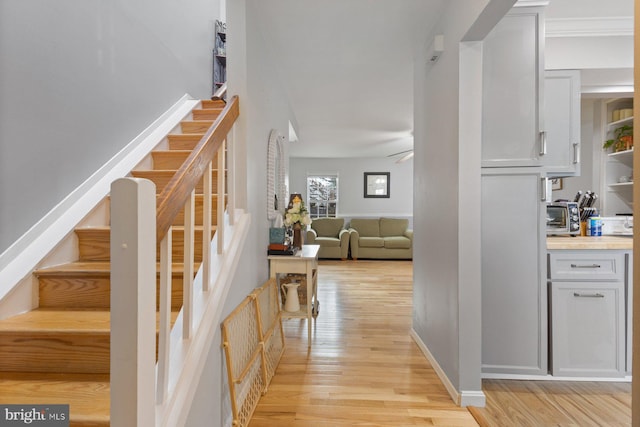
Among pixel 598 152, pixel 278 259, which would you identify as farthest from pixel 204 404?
pixel 598 152

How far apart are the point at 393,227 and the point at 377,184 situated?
1.29 metres

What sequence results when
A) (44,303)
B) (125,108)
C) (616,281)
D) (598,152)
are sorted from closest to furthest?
(44,303) → (616,281) → (125,108) → (598,152)

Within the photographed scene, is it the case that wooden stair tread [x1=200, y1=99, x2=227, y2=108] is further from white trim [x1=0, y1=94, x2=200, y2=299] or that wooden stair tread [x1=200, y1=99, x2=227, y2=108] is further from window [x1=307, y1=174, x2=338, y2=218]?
window [x1=307, y1=174, x2=338, y2=218]

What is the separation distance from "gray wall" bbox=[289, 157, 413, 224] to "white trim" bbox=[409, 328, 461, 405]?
5.39 metres

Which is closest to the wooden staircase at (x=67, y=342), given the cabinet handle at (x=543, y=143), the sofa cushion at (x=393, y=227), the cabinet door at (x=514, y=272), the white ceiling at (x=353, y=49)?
the white ceiling at (x=353, y=49)

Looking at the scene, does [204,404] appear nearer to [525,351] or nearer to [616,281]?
[525,351]

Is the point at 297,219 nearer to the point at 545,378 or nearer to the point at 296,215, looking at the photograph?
the point at 296,215

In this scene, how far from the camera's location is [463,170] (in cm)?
179

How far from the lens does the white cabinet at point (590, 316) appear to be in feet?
6.58

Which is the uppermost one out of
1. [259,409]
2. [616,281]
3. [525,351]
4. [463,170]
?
[463,170]

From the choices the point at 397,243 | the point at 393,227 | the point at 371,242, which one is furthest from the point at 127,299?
the point at 393,227

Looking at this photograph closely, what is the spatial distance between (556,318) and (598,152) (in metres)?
1.95

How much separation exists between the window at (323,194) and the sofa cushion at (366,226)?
2.52 feet

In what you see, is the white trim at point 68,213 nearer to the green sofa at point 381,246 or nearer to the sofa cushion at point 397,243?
the green sofa at point 381,246
